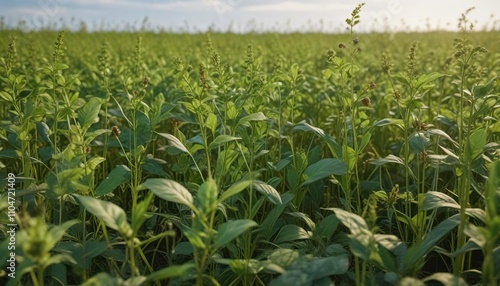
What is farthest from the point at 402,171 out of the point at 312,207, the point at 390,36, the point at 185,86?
the point at 390,36

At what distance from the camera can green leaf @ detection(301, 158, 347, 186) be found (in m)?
1.75

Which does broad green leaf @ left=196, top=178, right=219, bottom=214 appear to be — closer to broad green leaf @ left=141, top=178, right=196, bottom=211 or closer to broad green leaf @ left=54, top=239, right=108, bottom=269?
broad green leaf @ left=141, top=178, right=196, bottom=211

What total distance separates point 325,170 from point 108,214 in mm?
787

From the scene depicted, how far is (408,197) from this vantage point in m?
1.96

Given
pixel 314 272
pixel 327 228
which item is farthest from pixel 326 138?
pixel 314 272

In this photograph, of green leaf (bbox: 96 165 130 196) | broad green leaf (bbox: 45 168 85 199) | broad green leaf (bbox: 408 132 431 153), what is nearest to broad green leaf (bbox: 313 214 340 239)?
broad green leaf (bbox: 408 132 431 153)

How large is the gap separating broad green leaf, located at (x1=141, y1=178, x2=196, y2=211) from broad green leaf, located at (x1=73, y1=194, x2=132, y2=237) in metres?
0.09

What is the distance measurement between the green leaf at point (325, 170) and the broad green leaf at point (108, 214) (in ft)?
2.31

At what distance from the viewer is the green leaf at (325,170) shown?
1753mm

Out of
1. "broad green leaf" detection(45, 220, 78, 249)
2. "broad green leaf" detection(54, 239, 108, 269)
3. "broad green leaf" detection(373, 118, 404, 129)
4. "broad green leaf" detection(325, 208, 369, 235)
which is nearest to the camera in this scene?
"broad green leaf" detection(45, 220, 78, 249)

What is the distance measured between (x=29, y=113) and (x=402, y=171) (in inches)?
64.6

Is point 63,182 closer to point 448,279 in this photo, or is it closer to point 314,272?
point 314,272

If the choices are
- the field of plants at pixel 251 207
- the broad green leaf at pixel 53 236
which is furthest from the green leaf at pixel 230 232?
the broad green leaf at pixel 53 236

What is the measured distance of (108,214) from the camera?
1.28 metres
